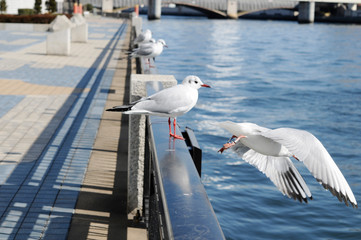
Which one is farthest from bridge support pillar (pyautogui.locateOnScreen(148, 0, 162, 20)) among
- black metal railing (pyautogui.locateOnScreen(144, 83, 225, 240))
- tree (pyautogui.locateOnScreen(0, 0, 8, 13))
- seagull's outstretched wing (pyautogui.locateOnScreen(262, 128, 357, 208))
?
seagull's outstretched wing (pyautogui.locateOnScreen(262, 128, 357, 208))

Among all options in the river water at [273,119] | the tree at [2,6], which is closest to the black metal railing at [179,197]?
the river water at [273,119]

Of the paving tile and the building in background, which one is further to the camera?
the building in background

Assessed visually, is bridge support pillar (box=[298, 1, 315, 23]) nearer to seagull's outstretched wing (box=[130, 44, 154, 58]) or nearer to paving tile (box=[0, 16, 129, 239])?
paving tile (box=[0, 16, 129, 239])

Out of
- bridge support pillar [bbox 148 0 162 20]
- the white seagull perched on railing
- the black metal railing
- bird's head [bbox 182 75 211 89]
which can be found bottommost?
the black metal railing

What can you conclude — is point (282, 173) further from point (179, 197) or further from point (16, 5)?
point (16, 5)

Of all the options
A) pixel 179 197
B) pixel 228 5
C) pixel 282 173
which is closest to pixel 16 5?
pixel 282 173

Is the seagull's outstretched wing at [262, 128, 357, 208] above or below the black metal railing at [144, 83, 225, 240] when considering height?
above

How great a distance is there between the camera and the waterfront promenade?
20.0 feet

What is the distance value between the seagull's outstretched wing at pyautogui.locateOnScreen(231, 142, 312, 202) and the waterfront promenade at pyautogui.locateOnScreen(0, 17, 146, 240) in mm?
2258

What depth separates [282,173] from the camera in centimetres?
389

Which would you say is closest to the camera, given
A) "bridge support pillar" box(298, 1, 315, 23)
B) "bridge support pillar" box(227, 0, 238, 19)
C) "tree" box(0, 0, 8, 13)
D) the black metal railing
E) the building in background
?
the black metal railing

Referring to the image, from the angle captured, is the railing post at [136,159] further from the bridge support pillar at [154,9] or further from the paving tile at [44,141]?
the bridge support pillar at [154,9]

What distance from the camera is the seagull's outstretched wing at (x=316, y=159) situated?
304 cm

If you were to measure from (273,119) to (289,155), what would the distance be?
1505cm
